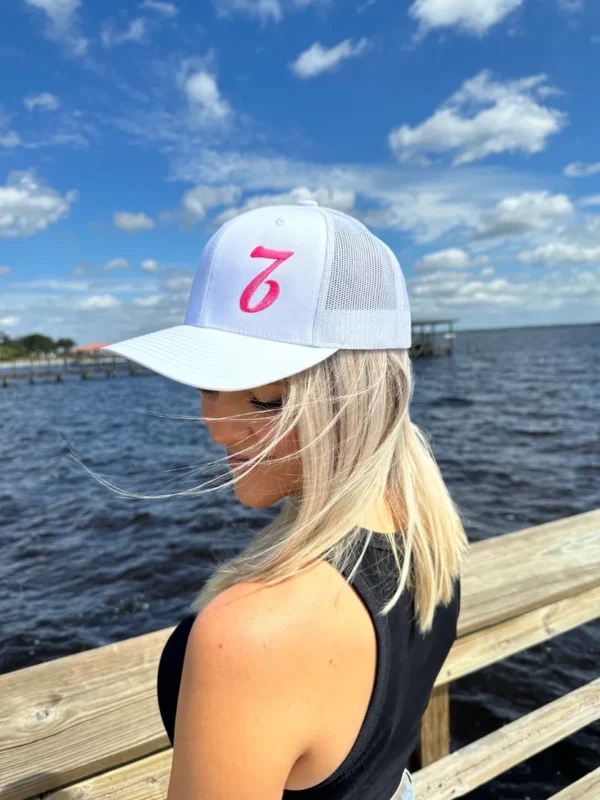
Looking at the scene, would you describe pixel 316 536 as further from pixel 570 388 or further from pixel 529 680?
pixel 570 388

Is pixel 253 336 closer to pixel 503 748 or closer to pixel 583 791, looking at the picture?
pixel 503 748

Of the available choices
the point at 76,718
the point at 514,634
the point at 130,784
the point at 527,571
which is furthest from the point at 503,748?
the point at 76,718

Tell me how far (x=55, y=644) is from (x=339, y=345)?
7974mm

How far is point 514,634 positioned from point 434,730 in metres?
0.62

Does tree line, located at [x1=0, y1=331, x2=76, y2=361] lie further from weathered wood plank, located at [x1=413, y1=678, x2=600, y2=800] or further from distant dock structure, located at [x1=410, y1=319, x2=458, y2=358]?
weathered wood plank, located at [x1=413, y1=678, x2=600, y2=800]

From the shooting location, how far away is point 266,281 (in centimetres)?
119

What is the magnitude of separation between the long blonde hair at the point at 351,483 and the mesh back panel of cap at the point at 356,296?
3 cm

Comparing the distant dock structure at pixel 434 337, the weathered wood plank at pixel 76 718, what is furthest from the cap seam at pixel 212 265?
the distant dock structure at pixel 434 337

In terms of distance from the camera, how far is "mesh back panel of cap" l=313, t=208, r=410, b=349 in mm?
1140

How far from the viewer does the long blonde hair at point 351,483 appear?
39.8 inches

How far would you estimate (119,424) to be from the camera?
29250 millimetres

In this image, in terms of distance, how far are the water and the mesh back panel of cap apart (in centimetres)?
40

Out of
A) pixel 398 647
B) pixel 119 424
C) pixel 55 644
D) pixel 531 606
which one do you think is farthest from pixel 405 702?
pixel 119 424

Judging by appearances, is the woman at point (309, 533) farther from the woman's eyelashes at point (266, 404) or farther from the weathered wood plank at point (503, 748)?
the weathered wood plank at point (503, 748)
